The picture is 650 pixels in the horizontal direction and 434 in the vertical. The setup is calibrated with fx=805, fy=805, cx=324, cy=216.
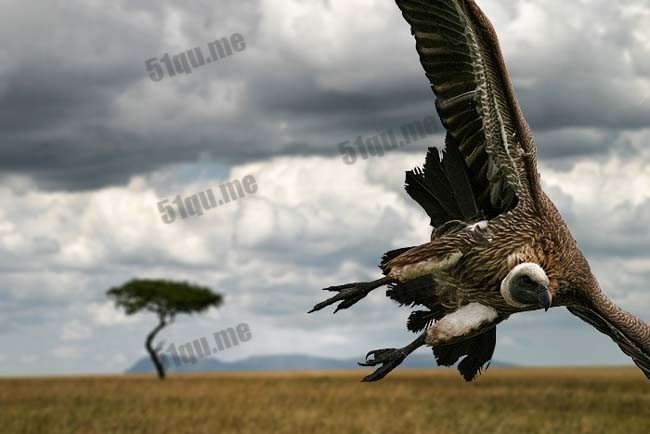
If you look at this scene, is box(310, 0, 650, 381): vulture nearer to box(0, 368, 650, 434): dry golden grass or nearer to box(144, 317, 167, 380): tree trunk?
box(0, 368, 650, 434): dry golden grass

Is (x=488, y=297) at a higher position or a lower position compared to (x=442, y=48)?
lower

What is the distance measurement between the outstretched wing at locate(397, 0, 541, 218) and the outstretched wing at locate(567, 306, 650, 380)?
582mm

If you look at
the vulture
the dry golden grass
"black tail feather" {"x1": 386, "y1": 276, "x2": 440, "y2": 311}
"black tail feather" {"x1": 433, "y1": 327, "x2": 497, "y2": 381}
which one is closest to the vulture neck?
the vulture

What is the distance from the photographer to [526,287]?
10.6ft

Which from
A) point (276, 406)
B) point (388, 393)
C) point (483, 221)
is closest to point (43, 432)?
point (276, 406)

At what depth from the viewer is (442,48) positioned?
3482 millimetres

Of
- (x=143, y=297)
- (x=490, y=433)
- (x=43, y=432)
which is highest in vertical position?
(x=143, y=297)

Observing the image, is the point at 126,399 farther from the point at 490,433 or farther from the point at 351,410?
the point at 490,433

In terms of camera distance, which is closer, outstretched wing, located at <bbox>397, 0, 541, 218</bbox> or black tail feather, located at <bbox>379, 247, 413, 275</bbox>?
outstretched wing, located at <bbox>397, 0, 541, 218</bbox>

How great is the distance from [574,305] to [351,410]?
33.5 m

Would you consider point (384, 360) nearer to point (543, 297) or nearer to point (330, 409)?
point (543, 297)

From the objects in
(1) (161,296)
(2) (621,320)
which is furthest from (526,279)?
(1) (161,296)

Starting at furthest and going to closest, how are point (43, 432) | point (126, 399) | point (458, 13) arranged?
point (126, 399), point (43, 432), point (458, 13)

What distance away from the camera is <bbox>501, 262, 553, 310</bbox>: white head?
3152 mm
